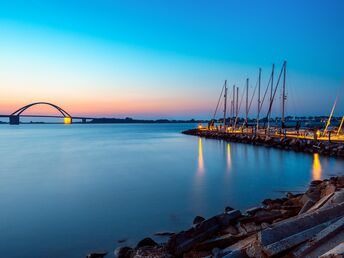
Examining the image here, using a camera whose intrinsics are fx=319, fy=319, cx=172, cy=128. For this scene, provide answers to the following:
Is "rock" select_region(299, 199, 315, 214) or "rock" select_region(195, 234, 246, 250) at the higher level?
"rock" select_region(299, 199, 315, 214)

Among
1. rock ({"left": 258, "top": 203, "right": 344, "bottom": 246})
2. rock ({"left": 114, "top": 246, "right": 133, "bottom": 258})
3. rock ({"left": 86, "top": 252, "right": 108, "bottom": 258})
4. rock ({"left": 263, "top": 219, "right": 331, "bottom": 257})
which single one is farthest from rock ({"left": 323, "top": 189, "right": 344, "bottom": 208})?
rock ({"left": 86, "top": 252, "right": 108, "bottom": 258})

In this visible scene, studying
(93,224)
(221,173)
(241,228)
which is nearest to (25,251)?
(93,224)

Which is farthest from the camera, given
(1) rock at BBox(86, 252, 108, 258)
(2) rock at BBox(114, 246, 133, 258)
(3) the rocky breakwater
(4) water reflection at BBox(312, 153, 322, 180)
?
(3) the rocky breakwater

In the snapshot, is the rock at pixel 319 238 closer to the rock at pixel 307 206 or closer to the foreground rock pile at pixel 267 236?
the foreground rock pile at pixel 267 236

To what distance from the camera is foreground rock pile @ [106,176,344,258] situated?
12.3ft

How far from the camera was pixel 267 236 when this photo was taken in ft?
13.1

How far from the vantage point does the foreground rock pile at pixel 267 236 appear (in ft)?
12.3

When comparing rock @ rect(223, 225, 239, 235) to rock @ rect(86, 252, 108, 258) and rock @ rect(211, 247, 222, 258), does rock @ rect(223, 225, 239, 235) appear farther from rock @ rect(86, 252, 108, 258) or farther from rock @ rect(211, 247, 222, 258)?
rock @ rect(86, 252, 108, 258)

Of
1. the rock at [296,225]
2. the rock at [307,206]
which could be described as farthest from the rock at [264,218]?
the rock at [296,225]

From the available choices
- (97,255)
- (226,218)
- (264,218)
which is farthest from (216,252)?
(97,255)

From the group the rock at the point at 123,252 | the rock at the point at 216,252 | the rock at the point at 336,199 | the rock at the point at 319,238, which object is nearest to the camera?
the rock at the point at 319,238

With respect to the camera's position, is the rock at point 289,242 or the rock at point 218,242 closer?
the rock at point 289,242

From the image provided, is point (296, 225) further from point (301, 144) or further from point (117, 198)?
point (301, 144)

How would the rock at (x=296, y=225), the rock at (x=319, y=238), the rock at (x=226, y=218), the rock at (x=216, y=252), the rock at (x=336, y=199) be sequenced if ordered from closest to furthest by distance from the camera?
the rock at (x=319, y=238) → the rock at (x=296, y=225) → the rock at (x=216, y=252) → the rock at (x=336, y=199) → the rock at (x=226, y=218)
